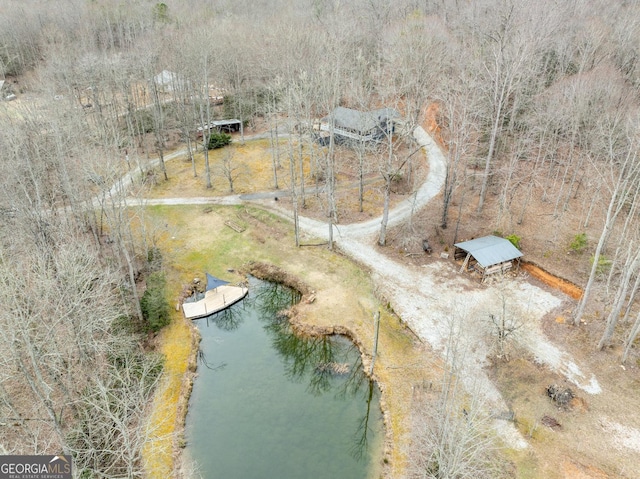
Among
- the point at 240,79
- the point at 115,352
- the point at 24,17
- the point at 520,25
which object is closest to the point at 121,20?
the point at 24,17

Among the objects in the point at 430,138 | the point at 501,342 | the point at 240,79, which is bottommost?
the point at 501,342

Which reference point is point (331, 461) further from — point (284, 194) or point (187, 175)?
point (187, 175)

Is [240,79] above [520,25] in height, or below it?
below

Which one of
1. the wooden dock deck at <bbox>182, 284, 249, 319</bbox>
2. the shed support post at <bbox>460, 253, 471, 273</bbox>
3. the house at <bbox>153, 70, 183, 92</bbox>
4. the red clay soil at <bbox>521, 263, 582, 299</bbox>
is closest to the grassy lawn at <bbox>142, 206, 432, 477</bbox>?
the wooden dock deck at <bbox>182, 284, 249, 319</bbox>

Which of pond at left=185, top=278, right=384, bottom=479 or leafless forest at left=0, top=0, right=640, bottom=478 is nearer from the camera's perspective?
leafless forest at left=0, top=0, right=640, bottom=478

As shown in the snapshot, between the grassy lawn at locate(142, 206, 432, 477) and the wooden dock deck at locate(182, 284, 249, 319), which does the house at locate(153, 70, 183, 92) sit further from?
the wooden dock deck at locate(182, 284, 249, 319)

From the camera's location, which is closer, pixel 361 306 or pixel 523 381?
pixel 523 381
